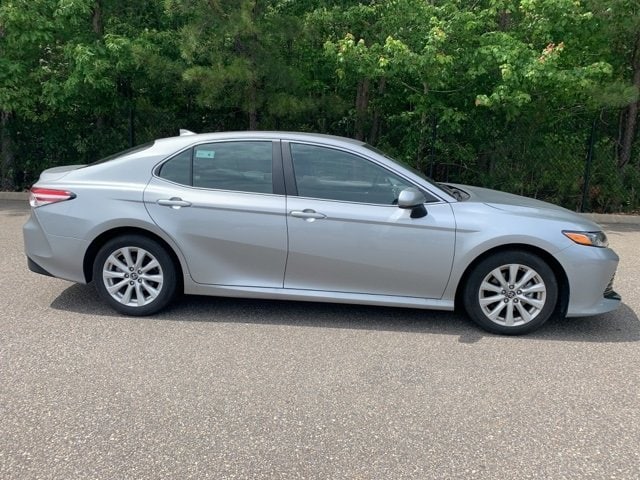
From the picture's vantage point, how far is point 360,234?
4.41 metres

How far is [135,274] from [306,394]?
6.43 feet

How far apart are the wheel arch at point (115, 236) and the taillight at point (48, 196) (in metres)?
0.42

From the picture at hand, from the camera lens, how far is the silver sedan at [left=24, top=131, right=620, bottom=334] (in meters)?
4.39

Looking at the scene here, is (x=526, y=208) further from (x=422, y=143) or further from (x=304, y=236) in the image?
(x=422, y=143)

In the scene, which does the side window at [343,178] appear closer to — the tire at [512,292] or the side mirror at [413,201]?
the side mirror at [413,201]

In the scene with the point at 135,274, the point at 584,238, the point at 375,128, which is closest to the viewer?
the point at 584,238

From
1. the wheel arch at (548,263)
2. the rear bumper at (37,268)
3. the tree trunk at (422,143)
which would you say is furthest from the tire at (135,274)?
the tree trunk at (422,143)

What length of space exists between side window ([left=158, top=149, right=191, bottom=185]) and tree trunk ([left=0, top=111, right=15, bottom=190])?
24.6ft

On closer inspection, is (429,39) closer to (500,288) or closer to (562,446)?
(500,288)

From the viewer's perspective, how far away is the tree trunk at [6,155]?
10591 millimetres

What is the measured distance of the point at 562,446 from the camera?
298 cm

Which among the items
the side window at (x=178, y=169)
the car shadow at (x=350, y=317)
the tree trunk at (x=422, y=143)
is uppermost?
the tree trunk at (x=422, y=143)

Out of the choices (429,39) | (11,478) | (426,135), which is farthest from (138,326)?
(426,135)

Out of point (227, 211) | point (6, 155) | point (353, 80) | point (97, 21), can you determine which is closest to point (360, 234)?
point (227, 211)
